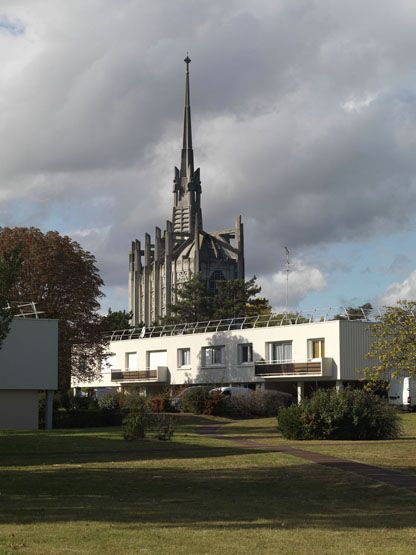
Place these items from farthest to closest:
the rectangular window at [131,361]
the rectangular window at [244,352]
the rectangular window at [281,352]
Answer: the rectangular window at [131,361] → the rectangular window at [244,352] → the rectangular window at [281,352]

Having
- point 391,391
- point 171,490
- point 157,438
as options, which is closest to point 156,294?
point 391,391

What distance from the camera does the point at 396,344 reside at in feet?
85.1

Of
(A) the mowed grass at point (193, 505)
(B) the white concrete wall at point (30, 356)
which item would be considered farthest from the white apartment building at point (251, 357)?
(A) the mowed grass at point (193, 505)

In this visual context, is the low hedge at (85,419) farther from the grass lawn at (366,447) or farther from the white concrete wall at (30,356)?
the grass lawn at (366,447)

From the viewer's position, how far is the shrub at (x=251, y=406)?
2044 inches

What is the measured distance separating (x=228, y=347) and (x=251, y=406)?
15.1 meters

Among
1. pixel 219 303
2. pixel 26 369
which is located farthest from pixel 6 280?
pixel 219 303

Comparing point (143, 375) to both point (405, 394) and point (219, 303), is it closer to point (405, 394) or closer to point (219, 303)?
point (219, 303)

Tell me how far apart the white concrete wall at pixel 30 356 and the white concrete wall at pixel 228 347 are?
20551mm

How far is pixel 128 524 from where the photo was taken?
534 inches

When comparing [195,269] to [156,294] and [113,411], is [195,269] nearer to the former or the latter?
[156,294]

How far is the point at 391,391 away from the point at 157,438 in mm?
25498

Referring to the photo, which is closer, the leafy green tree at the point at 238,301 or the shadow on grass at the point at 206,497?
the shadow on grass at the point at 206,497

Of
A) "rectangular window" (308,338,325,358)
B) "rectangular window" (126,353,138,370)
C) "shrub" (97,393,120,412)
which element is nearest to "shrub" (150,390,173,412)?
"shrub" (97,393,120,412)
